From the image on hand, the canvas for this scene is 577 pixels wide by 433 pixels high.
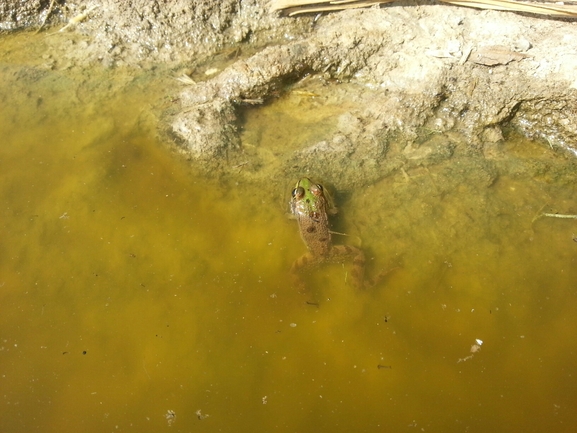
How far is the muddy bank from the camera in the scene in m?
3.68

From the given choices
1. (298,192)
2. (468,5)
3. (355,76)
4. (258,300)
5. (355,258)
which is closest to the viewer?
(258,300)

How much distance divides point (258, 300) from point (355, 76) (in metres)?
2.45

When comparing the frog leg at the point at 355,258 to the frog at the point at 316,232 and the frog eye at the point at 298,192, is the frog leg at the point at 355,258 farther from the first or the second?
the frog eye at the point at 298,192

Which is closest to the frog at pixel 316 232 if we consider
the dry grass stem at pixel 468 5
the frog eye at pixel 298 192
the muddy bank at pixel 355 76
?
the frog eye at pixel 298 192

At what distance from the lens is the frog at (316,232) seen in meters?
3.24

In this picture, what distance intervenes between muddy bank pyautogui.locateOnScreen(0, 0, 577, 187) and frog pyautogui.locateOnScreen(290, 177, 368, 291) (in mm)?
299

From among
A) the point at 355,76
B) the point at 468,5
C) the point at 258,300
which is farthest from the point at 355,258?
the point at 468,5

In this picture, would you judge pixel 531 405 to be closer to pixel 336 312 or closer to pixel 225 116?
pixel 336 312

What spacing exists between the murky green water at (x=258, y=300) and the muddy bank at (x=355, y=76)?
0.26m

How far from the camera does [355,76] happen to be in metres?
4.18

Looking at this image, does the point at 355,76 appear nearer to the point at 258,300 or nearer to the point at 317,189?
the point at 317,189

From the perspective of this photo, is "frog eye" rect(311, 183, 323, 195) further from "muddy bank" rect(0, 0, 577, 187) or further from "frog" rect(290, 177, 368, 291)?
"muddy bank" rect(0, 0, 577, 187)

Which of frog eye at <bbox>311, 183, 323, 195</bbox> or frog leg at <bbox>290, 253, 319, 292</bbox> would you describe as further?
frog eye at <bbox>311, 183, 323, 195</bbox>

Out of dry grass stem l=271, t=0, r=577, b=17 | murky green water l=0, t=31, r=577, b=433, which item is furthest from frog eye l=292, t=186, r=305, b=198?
dry grass stem l=271, t=0, r=577, b=17
